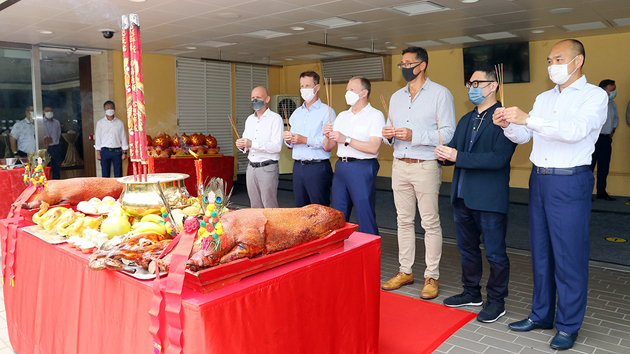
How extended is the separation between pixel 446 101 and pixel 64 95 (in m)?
8.07

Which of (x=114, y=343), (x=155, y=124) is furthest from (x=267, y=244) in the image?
(x=155, y=124)

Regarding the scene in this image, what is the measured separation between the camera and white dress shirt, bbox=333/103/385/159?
335 centimetres

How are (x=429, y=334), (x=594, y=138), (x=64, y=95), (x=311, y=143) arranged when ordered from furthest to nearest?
(x=64, y=95) → (x=311, y=143) → (x=429, y=334) → (x=594, y=138)

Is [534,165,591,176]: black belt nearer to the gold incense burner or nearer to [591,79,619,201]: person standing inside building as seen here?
the gold incense burner

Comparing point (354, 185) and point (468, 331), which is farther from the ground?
point (354, 185)

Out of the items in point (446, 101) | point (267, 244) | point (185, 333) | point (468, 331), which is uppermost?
point (446, 101)

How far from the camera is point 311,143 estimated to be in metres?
3.76

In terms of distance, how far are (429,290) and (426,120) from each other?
46.4 inches

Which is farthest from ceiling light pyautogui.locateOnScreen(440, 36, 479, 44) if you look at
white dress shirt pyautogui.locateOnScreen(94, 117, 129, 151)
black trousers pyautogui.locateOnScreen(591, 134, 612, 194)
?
white dress shirt pyautogui.locateOnScreen(94, 117, 129, 151)

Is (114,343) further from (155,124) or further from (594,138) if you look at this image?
(155,124)

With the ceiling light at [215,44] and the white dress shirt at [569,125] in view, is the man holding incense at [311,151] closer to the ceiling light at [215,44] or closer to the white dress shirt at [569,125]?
the white dress shirt at [569,125]

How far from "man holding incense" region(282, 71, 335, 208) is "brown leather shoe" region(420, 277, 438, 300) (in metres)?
1.06

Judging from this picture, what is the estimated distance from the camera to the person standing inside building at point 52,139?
324 inches

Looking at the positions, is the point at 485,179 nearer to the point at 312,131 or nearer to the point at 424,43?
the point at 312,131
